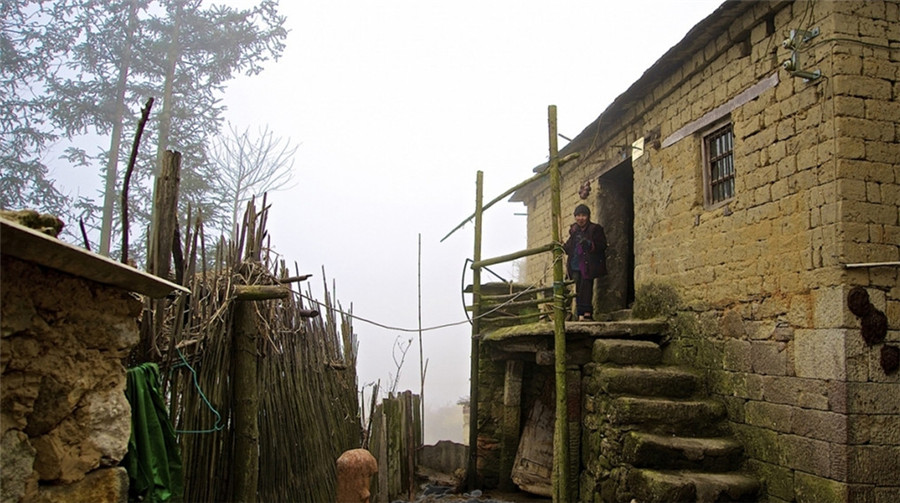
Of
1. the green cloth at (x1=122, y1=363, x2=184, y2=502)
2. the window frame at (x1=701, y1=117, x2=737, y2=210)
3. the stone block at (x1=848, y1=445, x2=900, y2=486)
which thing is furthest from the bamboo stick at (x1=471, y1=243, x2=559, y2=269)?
the green cloth at (x1=122, y1=363, x2=184, y2=502)

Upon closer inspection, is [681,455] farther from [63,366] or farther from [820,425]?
[63,366]

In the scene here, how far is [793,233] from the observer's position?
17.5 ft

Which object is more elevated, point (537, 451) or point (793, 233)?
point (793, 233)

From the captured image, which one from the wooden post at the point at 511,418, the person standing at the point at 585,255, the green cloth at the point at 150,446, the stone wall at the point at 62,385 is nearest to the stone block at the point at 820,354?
the person standing at the point at 585,255

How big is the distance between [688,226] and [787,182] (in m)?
1.51

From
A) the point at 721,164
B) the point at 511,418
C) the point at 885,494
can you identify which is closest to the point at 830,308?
the point at 885,494

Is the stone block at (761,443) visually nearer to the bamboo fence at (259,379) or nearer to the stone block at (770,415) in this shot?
the stone block at (770,415)

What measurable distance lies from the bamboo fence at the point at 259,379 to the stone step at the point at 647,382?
2.63m

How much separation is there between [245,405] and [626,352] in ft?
13.1

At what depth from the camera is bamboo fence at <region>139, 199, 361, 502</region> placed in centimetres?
395

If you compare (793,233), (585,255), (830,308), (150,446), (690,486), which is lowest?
(690,486)

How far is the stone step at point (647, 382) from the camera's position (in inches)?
244

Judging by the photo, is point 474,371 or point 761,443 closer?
point 761,443

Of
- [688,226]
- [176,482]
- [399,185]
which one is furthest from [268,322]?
[399,185]
